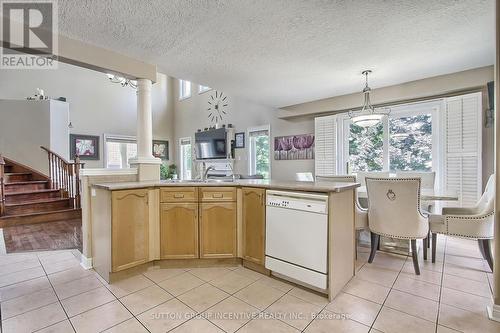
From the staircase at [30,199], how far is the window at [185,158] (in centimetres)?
399

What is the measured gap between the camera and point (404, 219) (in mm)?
2426

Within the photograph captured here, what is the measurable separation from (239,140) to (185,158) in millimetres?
3041

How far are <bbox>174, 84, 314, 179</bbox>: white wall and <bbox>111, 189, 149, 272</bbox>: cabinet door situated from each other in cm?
387

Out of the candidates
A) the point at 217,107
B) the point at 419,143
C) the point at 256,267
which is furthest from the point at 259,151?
the point at 256,267

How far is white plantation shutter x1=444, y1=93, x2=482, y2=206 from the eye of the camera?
342 cm

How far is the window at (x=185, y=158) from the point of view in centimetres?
878

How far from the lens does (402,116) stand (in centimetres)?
429

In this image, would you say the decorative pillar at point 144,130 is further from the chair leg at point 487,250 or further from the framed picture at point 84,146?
the framed picture at point 84,146

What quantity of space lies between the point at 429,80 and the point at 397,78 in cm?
49

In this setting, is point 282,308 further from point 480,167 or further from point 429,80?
point 429,80

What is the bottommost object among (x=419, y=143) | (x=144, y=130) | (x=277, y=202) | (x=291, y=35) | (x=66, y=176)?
(x=277, y=202)

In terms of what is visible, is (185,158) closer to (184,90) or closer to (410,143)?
(184,90)

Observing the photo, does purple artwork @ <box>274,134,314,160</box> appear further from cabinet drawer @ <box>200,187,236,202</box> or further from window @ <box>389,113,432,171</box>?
cabinet drawer @ <box>200,187,236,202</box>

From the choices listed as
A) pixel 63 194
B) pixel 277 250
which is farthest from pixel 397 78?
pixel 63 194
